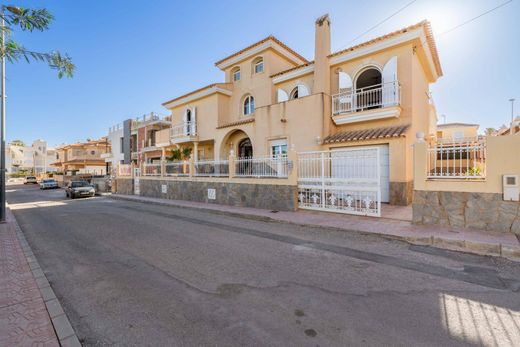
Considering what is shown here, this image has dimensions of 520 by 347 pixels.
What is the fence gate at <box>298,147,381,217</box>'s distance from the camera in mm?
8461

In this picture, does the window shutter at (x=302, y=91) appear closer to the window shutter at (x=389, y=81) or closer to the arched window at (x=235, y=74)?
the window shutter at (x=389, y=81)

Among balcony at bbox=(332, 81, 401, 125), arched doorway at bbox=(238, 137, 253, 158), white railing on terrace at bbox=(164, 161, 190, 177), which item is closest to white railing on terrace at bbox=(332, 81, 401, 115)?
balcony at bbox=(332, 81, 401, 125)

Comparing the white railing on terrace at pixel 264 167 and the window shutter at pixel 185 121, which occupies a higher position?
the window shutter at pixel 185 121

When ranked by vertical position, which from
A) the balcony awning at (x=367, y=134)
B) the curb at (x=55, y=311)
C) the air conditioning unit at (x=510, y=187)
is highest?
the balcony awning at (x=367, y=134)

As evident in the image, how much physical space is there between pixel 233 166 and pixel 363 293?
31.5ft

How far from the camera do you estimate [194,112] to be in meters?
20.4

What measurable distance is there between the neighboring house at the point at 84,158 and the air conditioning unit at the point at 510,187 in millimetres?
50115

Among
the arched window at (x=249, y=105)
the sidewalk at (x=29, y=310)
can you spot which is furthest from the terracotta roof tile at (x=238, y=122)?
the sidewalk at (x=29, y=310)

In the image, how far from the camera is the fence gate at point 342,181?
8.46 m

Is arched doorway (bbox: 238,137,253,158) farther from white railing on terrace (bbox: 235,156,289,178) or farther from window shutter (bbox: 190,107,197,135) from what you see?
white railing on terrace (bbox: 235,156,289,178)

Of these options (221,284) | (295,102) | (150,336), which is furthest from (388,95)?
(150,336)

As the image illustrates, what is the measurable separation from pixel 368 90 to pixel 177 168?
12445 mm

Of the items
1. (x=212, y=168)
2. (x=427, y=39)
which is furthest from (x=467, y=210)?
(x=212, y=168)

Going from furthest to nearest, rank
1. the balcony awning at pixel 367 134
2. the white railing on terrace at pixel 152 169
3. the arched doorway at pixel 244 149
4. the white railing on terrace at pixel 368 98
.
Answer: the arched doorway at pixel 244 149 → the white railing on terrace at pixel 152 169 → the white railing on terrace at pixel 368 98 → the balcony awning at pixel 367 134
